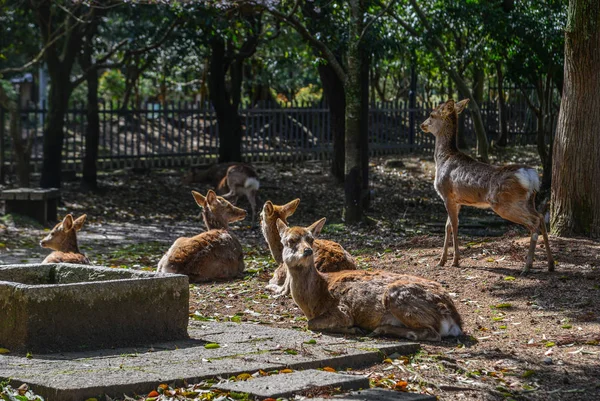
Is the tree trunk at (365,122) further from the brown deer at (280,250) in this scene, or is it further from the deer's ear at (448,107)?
the brown deer at (280,250)

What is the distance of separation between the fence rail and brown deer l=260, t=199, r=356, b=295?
13785mm

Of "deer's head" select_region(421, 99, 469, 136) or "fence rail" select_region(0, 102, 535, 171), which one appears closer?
"deer's head" select_region(421, 99, 469, 136)

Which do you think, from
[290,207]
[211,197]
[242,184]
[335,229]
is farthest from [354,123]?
[290,207]

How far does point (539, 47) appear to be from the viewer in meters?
20.8

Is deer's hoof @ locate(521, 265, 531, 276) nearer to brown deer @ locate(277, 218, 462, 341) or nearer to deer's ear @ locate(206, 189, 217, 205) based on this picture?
brown deer @ locate(277, 218, 462, 341)

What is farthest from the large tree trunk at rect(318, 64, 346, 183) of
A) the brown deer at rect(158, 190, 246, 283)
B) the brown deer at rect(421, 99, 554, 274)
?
the brown deer at rect(158, 190, 246, 283)

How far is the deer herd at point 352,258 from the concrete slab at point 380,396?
202 centimetres

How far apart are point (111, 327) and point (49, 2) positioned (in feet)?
50.5

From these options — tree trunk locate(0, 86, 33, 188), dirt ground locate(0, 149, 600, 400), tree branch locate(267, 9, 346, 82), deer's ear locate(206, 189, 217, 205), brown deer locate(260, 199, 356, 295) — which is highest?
tree branch locate(267, 9, 346, 82)

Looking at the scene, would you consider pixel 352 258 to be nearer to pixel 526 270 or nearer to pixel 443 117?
pixel 526 270

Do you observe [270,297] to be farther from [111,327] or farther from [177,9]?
[177,9]

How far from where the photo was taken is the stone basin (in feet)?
23.8

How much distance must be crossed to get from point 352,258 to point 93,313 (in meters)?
4.10

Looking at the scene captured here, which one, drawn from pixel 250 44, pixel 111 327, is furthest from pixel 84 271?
pixel 250 44
